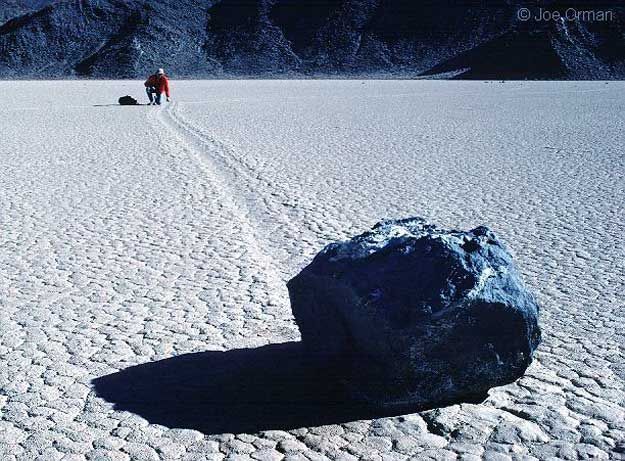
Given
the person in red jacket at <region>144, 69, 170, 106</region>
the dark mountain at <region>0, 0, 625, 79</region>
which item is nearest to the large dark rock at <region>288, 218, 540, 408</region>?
the person in red jacket at <region>144, 69, 170, 106</region>

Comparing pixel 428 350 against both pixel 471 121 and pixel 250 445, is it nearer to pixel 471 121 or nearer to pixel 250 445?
pixel 250 445

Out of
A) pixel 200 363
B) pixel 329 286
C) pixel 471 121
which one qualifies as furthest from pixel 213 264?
pixel 471 121

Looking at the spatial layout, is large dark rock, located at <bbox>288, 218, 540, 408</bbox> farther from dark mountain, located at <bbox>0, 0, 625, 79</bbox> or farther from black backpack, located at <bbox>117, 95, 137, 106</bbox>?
dark mountain, located at <bbox>0, 0, 625, 79</bbox>

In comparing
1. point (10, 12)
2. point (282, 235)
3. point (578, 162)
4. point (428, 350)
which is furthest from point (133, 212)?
point (10, 12)

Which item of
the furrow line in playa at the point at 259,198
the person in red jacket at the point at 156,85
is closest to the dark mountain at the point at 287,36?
the person in red jacket at the point at 156,85

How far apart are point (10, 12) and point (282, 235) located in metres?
90.4

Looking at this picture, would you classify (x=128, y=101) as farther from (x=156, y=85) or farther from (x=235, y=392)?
(x=235, y=392)

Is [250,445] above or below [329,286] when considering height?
below

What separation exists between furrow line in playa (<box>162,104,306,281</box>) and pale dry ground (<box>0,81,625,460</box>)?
0.11 feet

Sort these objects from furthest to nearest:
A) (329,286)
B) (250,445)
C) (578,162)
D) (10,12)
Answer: (10,12)
(578,162)
(329,286)
(250,445)

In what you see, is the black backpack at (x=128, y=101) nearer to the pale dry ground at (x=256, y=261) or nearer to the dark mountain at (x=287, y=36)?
the pale dry ground at (x=256, y=261)

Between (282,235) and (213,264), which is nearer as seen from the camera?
(213,264)

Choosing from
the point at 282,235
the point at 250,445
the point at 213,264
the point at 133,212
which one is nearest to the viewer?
the point at 250,445

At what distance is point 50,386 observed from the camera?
3.75 meters
